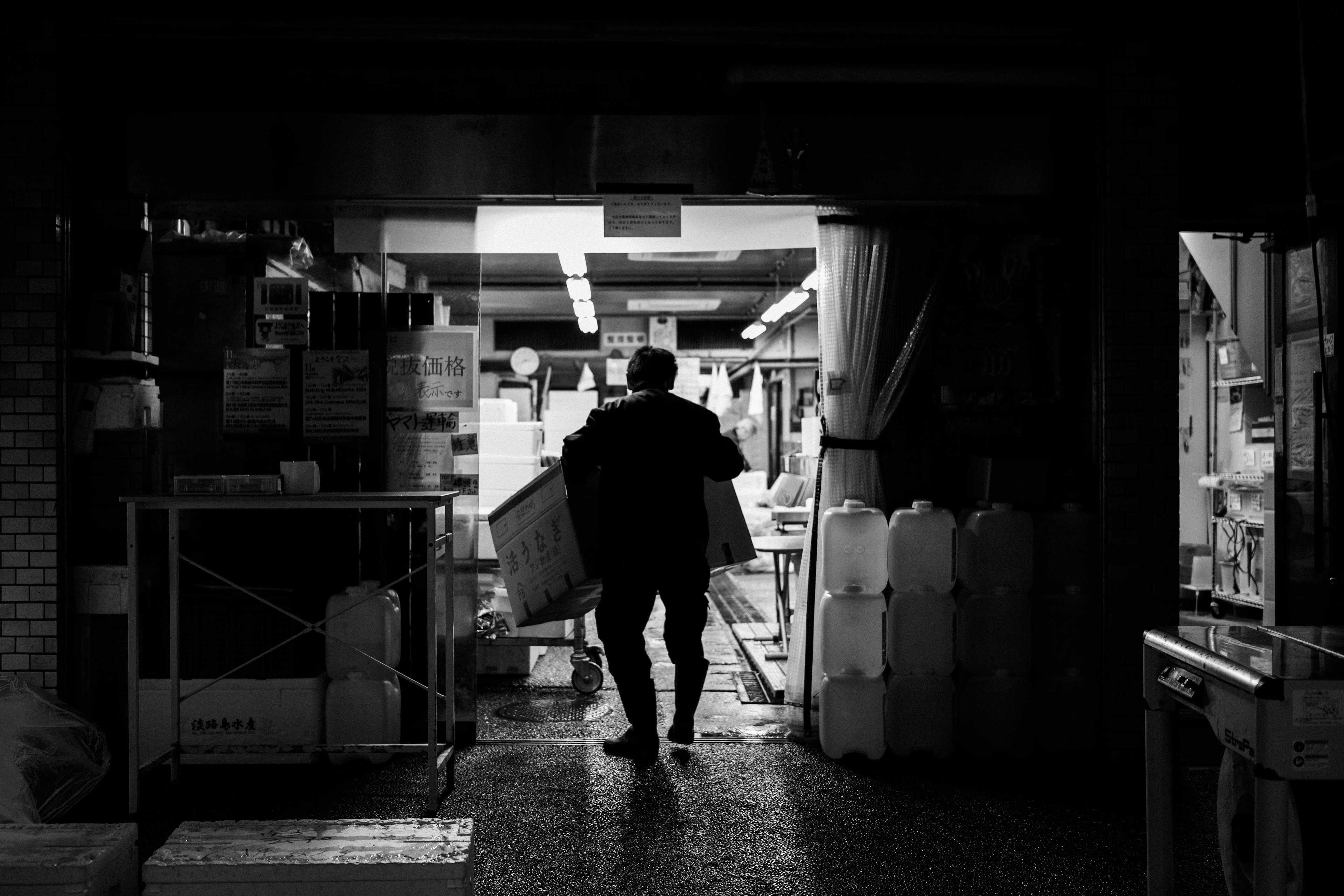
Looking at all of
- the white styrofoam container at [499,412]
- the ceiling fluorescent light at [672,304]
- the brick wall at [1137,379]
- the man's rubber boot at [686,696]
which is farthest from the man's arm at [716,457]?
the ceiling fluorescent light at [672,304]

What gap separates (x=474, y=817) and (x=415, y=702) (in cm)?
137

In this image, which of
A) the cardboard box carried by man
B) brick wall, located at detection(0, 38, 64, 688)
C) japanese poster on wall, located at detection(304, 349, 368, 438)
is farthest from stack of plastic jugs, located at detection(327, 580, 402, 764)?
brick wall, located at detection(0, 38, 64, 688)

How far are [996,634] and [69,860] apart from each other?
388cm

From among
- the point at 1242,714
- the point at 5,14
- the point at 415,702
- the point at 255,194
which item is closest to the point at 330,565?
the point at 415,702

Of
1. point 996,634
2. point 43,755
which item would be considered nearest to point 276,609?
point 43,755

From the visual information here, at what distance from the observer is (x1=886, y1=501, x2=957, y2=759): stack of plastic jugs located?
480 centimetres

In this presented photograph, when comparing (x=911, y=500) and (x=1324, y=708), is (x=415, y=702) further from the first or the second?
(x=1324, y=708)

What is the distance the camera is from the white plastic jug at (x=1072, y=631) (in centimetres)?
484

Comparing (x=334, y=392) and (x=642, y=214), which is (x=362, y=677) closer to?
(x=334, y=392)

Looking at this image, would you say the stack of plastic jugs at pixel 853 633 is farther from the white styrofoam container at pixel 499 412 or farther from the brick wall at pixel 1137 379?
the white styrofoam container at pixel 499 412

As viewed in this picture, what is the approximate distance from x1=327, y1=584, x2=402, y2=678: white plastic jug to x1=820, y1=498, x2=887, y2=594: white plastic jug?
7.06 feet

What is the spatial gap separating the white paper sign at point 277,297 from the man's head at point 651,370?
5.68 ft

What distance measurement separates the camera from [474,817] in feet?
13.3

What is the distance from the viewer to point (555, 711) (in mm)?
5805
